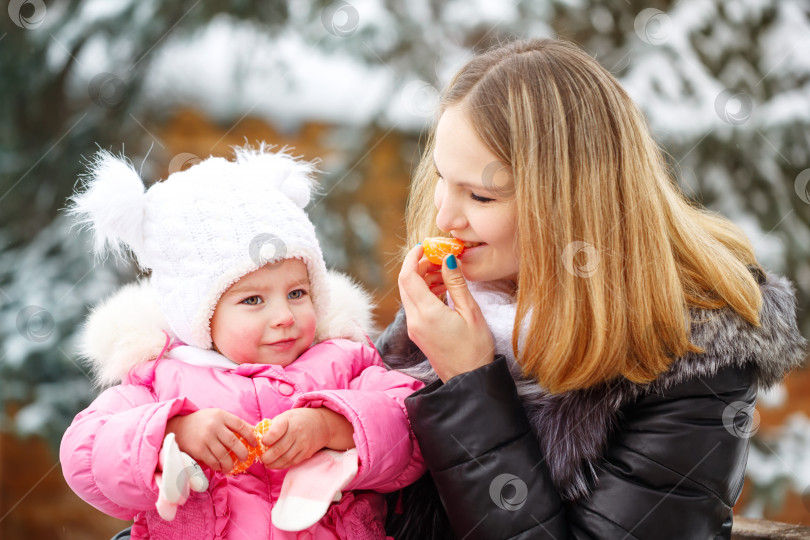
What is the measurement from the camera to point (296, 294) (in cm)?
182

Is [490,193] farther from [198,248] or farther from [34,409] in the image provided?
[34,409]

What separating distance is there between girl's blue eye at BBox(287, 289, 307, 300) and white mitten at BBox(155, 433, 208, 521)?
0.48m

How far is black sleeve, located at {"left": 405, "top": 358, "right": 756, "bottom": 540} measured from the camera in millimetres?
1548

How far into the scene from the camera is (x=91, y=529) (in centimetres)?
421

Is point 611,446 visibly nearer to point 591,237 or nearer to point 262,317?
point 591,237

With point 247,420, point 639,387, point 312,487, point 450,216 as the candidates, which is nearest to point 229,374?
point 247,420

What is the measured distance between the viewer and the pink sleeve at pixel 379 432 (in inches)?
61.5

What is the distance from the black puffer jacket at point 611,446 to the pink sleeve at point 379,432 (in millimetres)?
57

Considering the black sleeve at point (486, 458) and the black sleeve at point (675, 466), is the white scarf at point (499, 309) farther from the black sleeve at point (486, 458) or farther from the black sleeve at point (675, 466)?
the black sleeve at point (675, 466)

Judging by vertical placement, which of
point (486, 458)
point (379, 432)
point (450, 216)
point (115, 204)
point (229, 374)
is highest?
point (115, 204)

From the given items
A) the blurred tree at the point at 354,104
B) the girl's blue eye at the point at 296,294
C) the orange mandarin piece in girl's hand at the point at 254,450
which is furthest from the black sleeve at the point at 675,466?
the blurred tree at the point at 354,104

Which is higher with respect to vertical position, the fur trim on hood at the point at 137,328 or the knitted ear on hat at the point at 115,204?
the knitted ear on hat at the point at 115,204

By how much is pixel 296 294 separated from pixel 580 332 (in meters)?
0.65

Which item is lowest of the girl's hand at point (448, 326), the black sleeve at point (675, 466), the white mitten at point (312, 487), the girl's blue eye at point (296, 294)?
the black sleeve at point (675, 466)
